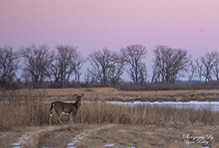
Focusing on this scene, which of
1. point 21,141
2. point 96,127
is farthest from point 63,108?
point 21,141

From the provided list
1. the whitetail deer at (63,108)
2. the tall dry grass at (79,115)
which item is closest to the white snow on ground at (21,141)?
the whitetail deer at (63,108)

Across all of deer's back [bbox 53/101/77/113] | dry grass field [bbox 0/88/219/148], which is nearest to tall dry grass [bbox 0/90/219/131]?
dry grass field [bbox 0/88/219/148]

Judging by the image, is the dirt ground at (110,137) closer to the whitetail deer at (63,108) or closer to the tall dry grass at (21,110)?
the whitetail deer at (63,108)

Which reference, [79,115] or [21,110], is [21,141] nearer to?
[21,110]

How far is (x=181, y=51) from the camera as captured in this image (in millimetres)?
66188

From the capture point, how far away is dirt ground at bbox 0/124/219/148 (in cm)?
889

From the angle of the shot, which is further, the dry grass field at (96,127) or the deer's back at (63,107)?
the deer's back at (63,107)

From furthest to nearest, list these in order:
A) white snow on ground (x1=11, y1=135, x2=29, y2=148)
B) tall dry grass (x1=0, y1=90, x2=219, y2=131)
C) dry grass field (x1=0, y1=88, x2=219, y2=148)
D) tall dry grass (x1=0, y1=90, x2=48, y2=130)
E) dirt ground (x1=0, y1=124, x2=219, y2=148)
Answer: tall dry grass (x1=0, y1=90, x2=219, y2=131) → tall dry grass (x1=0, y1=90, x2=48, y2=130) → dry grass field (x1=0, y1=88, x2=219, y2=148) → dirt ground (x1=0, y1=124, x2=219, y2=148) → white snow on ground (x1=11, y1=135, x2=29, y2=148)

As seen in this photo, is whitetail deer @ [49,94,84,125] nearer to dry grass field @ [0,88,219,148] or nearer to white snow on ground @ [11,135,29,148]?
dry grass field @ [0,88,219,148]

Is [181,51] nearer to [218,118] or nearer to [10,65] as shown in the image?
[10,65]

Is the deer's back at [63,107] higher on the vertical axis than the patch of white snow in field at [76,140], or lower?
higher

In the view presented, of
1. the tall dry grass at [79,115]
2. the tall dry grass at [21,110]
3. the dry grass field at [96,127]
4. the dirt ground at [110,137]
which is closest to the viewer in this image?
the dirt ground at [110,137]

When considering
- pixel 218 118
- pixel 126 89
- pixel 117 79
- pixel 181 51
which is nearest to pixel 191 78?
pixel 181 51

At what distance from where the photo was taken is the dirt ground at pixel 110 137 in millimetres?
8891
